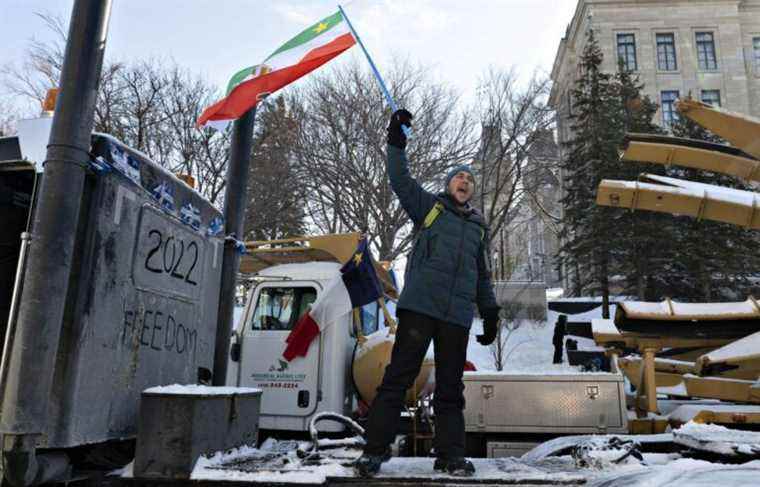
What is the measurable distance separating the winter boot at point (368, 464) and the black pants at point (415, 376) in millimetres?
47

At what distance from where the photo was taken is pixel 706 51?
44906 mm

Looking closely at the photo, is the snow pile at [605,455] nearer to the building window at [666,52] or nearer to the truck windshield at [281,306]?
the truck windshield at [281,306]

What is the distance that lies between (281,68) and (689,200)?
14.1 feet

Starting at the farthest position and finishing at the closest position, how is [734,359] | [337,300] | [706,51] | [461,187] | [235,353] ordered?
[706,51]
[235,353]
[337,300]
[734,359]
[461,187]

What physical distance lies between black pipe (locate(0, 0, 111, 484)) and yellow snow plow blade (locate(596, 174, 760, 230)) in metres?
4.81

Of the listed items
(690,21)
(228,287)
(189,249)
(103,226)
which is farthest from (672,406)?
(690,21)

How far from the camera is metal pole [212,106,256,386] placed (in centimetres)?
536

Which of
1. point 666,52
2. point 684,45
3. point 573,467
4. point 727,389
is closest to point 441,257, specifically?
point 573,467

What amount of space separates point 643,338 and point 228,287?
13.2ft

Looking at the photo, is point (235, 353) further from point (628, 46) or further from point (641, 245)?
point (628, 46)

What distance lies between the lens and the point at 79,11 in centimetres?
331

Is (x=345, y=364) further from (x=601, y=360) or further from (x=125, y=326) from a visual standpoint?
(x=601, y=360)

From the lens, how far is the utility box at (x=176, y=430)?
3.03m

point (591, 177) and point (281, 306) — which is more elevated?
point (591, 177)
